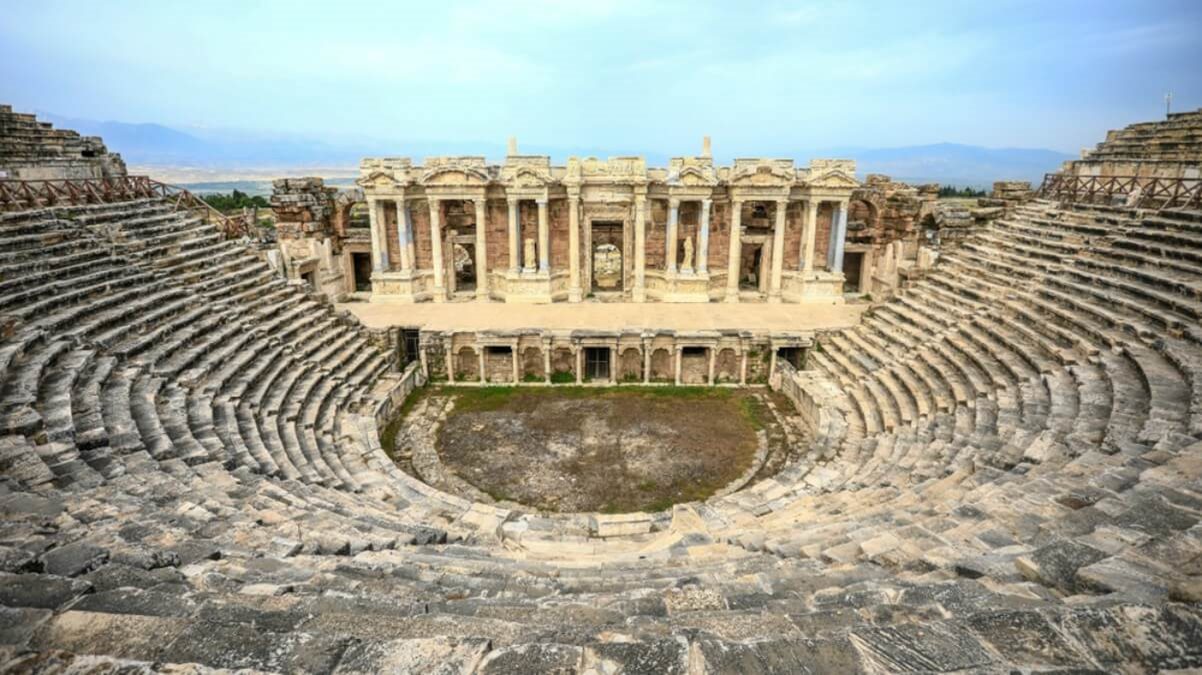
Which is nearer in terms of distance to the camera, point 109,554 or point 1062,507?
point 109,554

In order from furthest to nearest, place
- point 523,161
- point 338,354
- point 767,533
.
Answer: point 523,161 < point 338,354 < point 767,533

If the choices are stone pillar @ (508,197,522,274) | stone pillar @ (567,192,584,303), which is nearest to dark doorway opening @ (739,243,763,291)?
stone pillar @ (567,192,584,303)

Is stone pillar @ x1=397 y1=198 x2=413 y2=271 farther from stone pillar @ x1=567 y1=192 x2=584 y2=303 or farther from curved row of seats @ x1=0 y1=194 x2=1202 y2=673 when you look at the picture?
curved row of seats @ x1=0 y1=194 x2=1202 y2=673


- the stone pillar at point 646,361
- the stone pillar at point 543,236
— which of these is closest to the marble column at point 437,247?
the stone pillar at point 543,236

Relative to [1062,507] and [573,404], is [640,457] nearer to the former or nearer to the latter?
[573,404]

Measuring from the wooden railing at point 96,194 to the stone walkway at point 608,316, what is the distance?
17.1 ft

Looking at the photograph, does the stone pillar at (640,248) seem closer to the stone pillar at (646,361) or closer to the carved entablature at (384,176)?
the stone pillar at (646,361)

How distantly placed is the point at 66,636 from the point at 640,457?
11.5 meters

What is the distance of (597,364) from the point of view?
19453 millimetres

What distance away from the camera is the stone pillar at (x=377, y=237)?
23.3 metres

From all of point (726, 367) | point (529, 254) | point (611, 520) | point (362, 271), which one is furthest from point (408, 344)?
point (611, 520)

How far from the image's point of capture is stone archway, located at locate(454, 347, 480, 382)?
19.2m

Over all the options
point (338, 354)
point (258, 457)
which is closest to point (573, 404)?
point (338, 354)

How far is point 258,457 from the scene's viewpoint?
10305 millimetres
